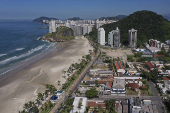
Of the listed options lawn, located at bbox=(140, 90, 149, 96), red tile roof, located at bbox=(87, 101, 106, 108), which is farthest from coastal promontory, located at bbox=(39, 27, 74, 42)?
red tile roof, located at bbox=(87, 101, 106, 108)

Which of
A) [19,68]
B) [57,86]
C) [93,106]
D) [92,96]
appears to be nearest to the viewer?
[93,106]

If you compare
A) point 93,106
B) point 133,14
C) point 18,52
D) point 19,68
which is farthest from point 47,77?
point 133,14

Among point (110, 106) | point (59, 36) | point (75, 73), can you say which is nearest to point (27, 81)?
point (75, 73)

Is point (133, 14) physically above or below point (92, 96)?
above

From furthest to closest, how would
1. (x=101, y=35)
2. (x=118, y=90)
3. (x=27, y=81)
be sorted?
(x=101, y=35) < (x=27, y=81) < (x=118, y=90)

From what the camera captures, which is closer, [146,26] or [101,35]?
[101,35]

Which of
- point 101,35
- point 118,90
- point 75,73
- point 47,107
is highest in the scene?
point 101,35

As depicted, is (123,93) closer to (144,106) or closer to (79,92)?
(144,106)

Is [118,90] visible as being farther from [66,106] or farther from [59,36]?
[59,36]
